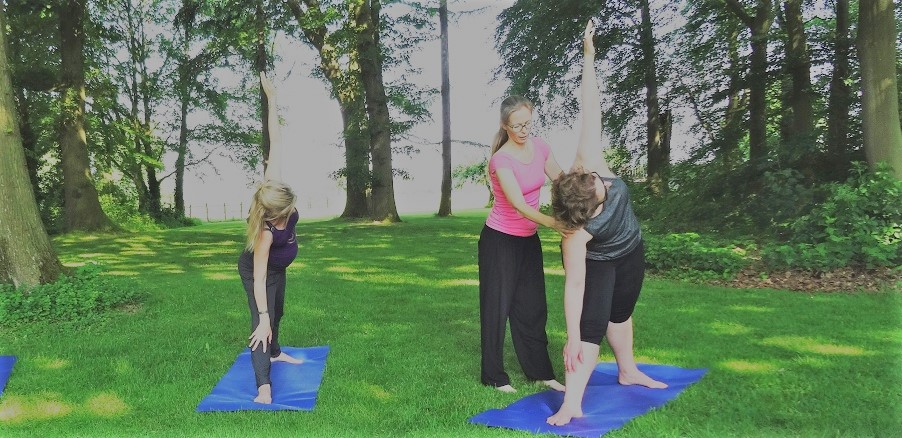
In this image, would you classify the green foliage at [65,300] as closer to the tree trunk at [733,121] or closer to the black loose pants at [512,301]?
the black loose pants at [512,301]

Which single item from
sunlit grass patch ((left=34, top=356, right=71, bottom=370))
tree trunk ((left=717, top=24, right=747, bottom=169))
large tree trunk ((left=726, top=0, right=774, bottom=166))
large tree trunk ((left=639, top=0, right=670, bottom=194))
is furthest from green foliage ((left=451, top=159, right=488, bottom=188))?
sunlit grass patch ((left=34, top=356, right=71, bottom=370))

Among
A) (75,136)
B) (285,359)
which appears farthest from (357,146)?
(285,359)

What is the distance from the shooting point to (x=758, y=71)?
9.23 metres

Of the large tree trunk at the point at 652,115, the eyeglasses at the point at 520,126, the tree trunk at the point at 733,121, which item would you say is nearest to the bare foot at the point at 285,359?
the eyeglasses at the point at 520,126

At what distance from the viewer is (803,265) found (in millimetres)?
6484

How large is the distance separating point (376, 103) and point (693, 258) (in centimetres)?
961

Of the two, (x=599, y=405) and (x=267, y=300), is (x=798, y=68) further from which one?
(x=267, y=300)

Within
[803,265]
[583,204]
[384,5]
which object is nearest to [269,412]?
[583,204]

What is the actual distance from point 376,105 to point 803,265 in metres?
10.7

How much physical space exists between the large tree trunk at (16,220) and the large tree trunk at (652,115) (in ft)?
31.0

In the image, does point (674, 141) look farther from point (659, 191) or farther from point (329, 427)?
point (329, 427)

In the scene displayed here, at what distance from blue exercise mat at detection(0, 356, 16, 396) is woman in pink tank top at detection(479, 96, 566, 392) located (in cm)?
294

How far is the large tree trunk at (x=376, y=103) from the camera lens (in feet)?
47.5

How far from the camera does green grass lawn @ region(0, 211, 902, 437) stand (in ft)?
9.80
